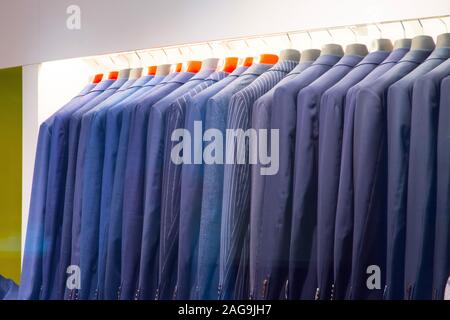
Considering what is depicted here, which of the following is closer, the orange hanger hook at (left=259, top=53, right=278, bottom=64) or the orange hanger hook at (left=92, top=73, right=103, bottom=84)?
the orange hanger hook at (left=259, top=53, right=278, bottom=64)

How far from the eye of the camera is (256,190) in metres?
2.08

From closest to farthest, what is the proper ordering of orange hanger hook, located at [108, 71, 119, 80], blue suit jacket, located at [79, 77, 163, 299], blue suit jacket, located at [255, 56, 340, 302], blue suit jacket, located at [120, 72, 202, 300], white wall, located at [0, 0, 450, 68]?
blue suit jacket, located at [255, 56, 340, 302] → white wall, located at [0, 0, 450, 68] → blue suit jacket, located at [120, 72, 202, 300] → blue suit jacket, located at [79, 77, 163, 299] → orange hanger hook, located at [108, 71, 119, 80]

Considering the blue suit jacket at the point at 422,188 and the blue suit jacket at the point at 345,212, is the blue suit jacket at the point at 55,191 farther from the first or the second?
the blue suit jacket at the point at 422,188

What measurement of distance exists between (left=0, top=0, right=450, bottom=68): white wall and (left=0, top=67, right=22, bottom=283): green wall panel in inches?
3.9

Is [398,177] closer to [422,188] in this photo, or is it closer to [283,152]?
[422,188]

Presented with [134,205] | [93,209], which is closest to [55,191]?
[93,209]

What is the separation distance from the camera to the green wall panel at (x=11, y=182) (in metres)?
2.46

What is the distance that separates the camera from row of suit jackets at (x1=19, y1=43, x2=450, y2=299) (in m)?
1.86

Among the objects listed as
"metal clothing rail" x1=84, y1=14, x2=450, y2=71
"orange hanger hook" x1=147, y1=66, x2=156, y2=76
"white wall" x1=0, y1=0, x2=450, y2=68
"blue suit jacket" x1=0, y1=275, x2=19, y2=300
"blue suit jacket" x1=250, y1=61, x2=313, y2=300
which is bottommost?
"blue suit jacket" x1=0, y1=275, x2=19, y2=300

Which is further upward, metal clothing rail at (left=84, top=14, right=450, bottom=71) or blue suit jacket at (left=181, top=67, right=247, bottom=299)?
metal clothing rail at (left=84, top=14, right=450, bottom=71)

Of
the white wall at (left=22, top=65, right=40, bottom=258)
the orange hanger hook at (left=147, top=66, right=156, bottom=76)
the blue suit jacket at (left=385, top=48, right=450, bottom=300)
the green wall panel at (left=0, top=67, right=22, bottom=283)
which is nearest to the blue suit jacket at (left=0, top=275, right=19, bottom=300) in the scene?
the green wall panel at (left=0, top=67, right=22, bottom=283)

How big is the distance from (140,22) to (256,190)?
71 centimetres

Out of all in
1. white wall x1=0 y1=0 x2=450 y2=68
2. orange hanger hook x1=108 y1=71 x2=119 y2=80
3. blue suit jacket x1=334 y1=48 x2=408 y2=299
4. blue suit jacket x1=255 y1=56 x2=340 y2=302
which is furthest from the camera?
orange hanger hook x1=108 y1=71 x2=119 y2=80

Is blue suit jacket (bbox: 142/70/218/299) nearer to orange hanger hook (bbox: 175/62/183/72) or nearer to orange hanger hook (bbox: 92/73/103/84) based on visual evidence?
orange hanger hook (bbox: 175/62/183/72)
